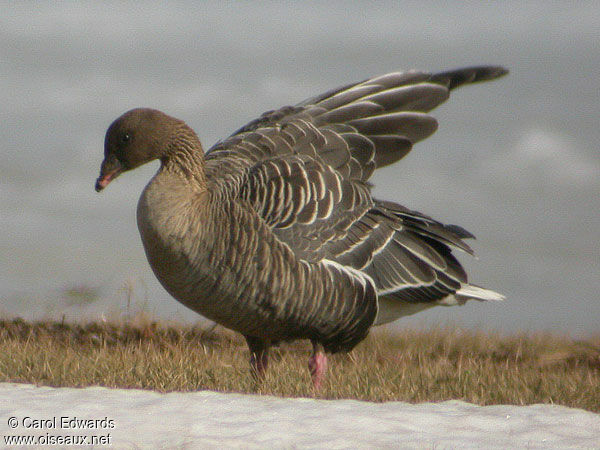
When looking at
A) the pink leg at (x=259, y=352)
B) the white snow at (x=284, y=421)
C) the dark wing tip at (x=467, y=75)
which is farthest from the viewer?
the dark wing tip at (x=467, y=75)

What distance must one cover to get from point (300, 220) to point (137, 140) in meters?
1.53

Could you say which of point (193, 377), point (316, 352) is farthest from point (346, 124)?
point (193, 377)

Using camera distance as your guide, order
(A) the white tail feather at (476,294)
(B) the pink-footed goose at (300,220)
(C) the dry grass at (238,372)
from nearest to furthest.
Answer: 1. (C) the dry grass at (238,372)
2. (B) the pink-footed goose at (300,220)
3. (A) the white tail feather at (476,294)

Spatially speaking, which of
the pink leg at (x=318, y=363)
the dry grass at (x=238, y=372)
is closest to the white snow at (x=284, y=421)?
the dry grass at (x=238, y=372)

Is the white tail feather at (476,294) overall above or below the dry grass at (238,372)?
above

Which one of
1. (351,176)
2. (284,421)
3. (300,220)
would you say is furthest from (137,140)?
(284,421)

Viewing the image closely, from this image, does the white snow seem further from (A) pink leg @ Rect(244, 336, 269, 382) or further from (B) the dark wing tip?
(B) the dark wing tip

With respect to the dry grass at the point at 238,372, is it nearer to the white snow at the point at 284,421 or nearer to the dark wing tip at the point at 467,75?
the white snow at the point at 284,421

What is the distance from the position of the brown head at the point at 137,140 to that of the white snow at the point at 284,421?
2435mm

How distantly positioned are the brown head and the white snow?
2.43m

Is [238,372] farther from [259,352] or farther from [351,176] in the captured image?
[351,176]

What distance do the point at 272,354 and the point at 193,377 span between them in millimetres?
3236

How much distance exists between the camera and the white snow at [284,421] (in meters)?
4.37

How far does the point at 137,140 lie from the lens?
7152 mm
